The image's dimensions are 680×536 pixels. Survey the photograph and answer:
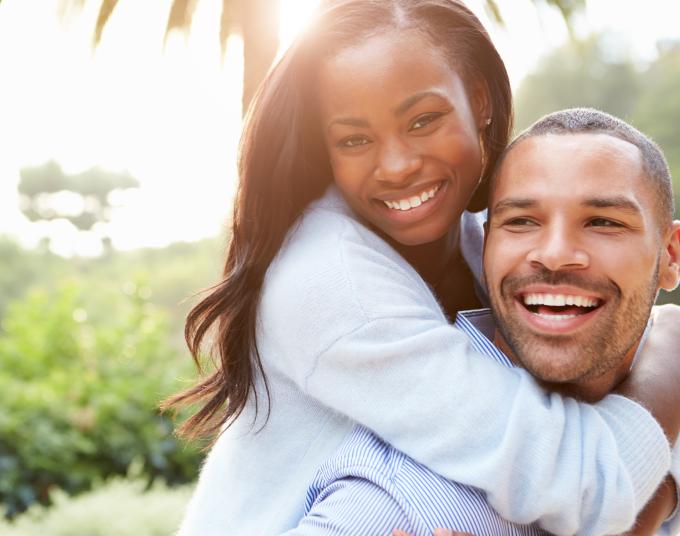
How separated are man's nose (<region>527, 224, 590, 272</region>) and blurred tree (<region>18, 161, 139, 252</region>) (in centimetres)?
3340

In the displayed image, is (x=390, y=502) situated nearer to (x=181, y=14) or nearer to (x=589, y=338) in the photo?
(x=589, y=338)

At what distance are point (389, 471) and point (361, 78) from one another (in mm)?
1005

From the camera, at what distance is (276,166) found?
254 cm

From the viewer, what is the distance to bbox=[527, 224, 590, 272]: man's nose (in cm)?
209

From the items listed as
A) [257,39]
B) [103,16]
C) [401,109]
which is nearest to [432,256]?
[401,109]

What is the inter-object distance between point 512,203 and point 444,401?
20.6 inches

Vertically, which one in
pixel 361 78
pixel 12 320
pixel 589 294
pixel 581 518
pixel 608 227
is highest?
pixel 361 78

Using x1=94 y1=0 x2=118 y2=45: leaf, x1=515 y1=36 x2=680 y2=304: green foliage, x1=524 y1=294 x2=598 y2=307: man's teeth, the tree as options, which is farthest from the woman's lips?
x1=515 y1=36 x2=680 y2=304: green foliage

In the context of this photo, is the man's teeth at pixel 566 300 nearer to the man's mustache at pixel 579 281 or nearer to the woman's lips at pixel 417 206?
the man's mustache at pixel 579 281

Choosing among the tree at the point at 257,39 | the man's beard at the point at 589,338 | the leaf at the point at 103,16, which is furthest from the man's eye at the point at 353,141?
the leaf at the point at 103,16

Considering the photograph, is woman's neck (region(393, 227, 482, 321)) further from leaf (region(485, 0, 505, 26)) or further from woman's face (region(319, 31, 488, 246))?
leaf (region(485, 0, 505, 26))

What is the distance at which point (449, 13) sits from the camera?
2633mm

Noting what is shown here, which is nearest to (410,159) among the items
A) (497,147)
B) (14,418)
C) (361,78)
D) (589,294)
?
(361,78)

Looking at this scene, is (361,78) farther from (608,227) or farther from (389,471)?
(389,471)
